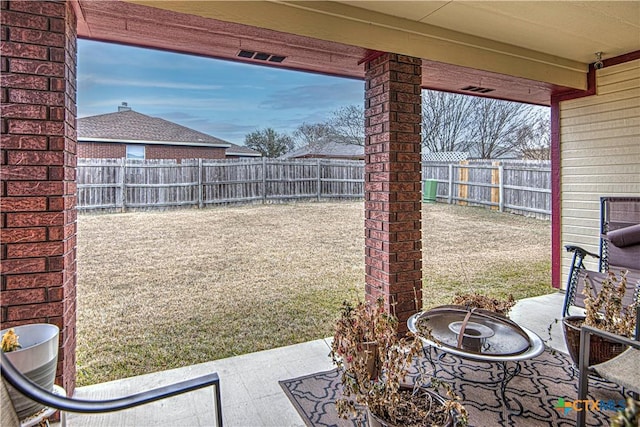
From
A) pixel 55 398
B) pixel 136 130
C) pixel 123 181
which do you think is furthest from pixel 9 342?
pixel 136 130

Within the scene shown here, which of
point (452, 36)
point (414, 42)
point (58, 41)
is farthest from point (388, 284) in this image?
point (58, 41)

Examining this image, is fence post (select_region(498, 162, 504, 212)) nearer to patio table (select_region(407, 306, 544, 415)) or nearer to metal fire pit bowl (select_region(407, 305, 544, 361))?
patio table (select_region(407, 306, 544, 415))

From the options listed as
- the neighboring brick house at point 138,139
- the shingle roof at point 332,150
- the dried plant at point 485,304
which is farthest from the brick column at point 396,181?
the shingle roof at point 332,150

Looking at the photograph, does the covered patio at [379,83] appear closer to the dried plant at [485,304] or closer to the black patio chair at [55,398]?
the dried plant at [485,304]

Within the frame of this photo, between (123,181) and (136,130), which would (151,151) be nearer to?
(136,130)

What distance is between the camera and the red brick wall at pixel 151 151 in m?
12.8

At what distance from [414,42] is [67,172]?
2.57 m

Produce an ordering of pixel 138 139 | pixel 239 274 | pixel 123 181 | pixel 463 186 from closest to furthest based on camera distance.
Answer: pixel 239 274 < pixel 123 181 < pixel 463 186 < pixel 138 139

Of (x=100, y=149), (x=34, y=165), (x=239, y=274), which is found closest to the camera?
(x=34, y=165)

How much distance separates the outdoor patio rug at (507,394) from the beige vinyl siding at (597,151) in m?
2.17

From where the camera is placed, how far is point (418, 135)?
2.95 m

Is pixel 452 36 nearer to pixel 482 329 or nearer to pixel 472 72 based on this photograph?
pixel 472 72

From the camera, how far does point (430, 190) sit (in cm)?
1106

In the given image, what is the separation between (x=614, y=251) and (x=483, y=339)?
2187 mm
